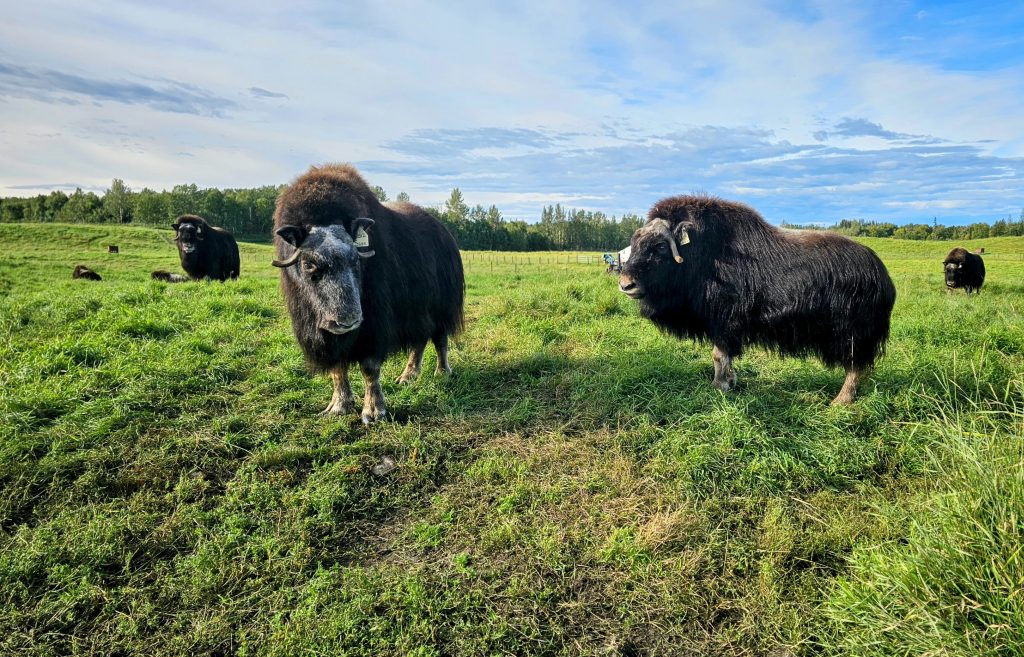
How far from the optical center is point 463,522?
3342mm

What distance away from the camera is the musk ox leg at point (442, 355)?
19.5 feet

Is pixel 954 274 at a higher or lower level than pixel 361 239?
lower

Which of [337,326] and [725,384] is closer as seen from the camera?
[337,326]

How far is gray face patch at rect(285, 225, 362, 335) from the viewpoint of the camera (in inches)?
158

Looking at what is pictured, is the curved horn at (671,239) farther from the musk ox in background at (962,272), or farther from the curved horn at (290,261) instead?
the musk ox in background at (962,272)

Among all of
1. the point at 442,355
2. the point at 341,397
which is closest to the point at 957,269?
the point at 442,355

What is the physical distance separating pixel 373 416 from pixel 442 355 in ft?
5.05

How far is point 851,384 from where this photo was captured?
15.6 feet

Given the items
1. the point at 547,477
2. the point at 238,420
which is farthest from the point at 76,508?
the point at 547,477

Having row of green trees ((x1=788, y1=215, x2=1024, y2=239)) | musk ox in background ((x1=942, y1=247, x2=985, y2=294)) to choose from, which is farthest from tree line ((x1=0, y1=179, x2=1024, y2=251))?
musk ox in background ((x1=942, y1=247, x2=985, y2=294))

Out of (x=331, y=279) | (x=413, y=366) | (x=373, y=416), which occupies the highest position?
(x=331, y=279)

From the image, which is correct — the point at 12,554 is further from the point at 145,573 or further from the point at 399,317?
the point at 399,317

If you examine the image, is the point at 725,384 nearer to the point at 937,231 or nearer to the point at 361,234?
the point at 361,234

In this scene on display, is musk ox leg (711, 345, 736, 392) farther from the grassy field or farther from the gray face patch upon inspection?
the gray face patch
